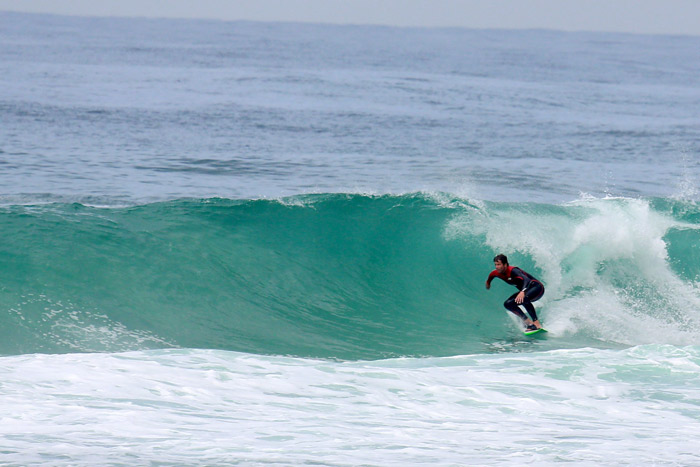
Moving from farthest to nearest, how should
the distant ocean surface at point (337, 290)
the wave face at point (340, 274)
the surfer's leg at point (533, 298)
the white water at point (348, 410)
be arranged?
the surfer's leg at point (533, 298) < the wave face at point (340, 274) < the distant ocean surface at point (337, 290) < the white water at point (348, 410)

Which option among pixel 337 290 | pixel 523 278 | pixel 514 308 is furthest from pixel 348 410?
pixel 337 290

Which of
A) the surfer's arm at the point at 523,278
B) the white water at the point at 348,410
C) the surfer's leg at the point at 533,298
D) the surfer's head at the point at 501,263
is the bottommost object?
the white water at the point at 348,410

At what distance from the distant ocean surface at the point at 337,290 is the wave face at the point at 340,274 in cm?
4

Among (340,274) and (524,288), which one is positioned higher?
(524,288)

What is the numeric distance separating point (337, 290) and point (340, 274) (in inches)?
18.3

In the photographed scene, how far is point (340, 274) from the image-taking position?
11.9m

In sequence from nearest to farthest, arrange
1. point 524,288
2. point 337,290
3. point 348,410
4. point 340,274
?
point 348,410 → point 524,288 → point 337,290 → point 340,274

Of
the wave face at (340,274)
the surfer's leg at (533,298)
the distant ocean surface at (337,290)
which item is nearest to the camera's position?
the distant ocean surface at (337,290)

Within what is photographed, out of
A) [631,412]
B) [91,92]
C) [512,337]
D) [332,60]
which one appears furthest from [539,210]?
[332,60]

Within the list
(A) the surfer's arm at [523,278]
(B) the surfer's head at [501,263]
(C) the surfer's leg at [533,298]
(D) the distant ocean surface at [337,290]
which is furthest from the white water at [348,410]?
(B) the surfer's head at [501,263]

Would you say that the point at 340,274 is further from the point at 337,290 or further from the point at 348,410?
the point at 348,410

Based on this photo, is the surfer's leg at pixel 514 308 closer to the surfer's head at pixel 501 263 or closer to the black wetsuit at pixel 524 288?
A: the black wetsuit at pixel 524 288

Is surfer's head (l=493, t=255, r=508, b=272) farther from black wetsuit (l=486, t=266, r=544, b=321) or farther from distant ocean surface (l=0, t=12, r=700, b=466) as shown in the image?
distant ocean surface (l=0, t=12, r=700, b=466)

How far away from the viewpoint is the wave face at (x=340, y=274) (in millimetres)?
9406
